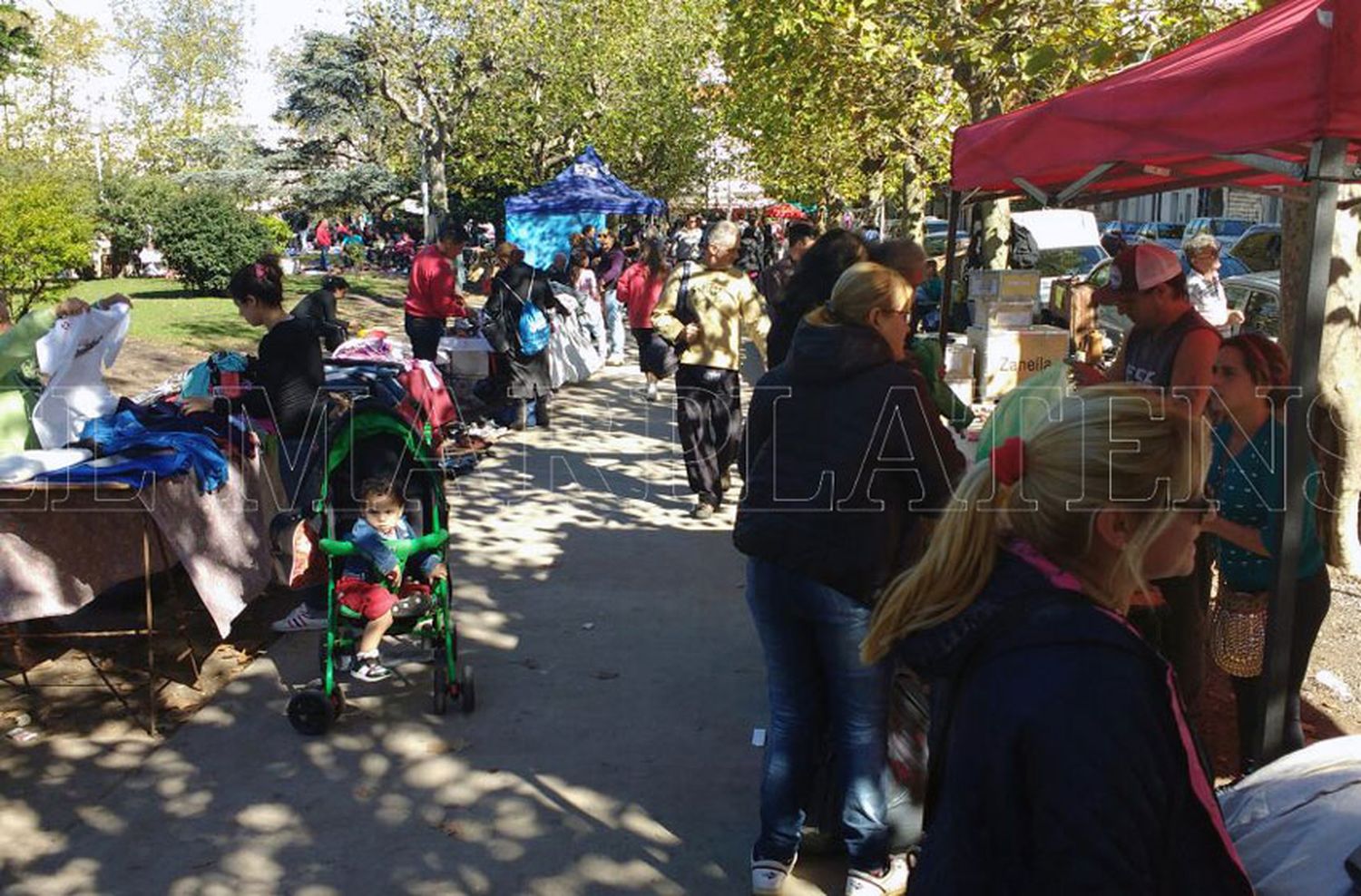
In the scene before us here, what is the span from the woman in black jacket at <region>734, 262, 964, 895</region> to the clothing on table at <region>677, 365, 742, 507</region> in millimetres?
4419

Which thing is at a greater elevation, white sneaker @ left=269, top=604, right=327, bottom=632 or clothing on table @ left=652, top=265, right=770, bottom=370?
clothing on table @ left=652, top=265, right=770, bottom=370

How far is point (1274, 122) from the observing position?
345 centimetres

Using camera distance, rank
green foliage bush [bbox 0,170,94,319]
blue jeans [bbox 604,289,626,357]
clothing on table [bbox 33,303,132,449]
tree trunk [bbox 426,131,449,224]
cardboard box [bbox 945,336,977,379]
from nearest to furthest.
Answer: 1. clothing on table [bbox 33,303,132,449]
2. cardboard box [bbox 945,336,977,379]
3. green foliage bush [bbox 0,170,94,319]
4. blue jeans [bbox 604,289,626,357]
5. tree trunk [bbox 426,131,449,224]

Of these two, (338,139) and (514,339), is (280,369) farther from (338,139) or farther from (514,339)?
(338,139)

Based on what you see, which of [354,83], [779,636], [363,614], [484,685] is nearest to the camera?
[779,636]

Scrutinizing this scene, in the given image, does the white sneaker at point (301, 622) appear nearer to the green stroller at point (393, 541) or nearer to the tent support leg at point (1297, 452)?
the green stroller at point (393, 541)

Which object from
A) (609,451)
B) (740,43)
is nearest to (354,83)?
(740,43)

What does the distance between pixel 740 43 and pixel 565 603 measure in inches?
406

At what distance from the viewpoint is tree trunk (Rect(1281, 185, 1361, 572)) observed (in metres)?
6.57

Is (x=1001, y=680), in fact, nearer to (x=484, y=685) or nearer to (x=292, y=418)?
(x=484, y=685)

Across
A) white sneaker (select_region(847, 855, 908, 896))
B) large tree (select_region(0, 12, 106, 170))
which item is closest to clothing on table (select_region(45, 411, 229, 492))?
white sneaker (select_region(847, 855, 908, 896))

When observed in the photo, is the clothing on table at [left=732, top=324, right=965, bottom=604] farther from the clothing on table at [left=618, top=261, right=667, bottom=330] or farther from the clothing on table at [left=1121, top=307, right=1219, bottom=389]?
the clothing on table at [left=618, top=261, right=667, bottom=330]

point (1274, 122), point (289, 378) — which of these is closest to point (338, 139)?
point (289, 378)

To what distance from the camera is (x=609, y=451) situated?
11133mm
